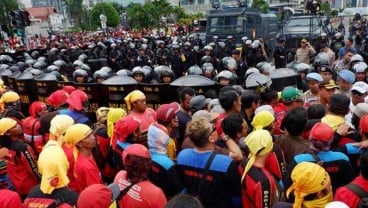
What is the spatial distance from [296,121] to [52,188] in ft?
7.25

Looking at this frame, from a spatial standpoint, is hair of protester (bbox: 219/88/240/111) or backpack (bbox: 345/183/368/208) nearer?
backpack (bbox: 345/183/368/208)

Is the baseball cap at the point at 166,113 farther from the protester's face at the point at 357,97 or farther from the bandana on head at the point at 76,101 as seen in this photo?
the protester's face at the point at 357,97

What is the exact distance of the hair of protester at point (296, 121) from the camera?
143 inches

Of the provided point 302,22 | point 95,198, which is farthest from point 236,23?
point 95,198

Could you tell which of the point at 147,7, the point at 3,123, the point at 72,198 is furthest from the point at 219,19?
the point at 147,7

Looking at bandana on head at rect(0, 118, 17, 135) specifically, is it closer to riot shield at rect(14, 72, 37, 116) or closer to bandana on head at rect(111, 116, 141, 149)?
bandana on head at rect(111, 116, 141, 149)

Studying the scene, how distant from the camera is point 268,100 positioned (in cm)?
525

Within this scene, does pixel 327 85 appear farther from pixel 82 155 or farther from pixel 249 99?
pixel 82 155

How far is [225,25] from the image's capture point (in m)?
17.2

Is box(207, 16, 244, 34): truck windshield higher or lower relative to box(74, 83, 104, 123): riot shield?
higher

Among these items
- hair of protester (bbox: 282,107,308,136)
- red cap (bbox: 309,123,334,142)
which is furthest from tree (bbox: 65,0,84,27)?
red cap (bbox: 309,123,334,142)

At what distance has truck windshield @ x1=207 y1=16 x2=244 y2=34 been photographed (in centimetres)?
1684

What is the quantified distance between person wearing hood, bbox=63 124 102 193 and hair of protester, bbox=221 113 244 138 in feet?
4.21

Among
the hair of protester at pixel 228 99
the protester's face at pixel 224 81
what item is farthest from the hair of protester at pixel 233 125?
the protester's face at pixel 224 81
